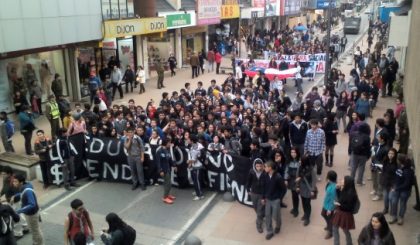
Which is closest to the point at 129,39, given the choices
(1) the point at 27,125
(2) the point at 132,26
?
(2) the point at 132,26

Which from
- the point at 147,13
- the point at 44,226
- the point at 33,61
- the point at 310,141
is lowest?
the point at 44,226

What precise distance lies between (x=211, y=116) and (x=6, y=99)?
856 cm

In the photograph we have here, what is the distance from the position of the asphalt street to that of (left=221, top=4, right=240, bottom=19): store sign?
2355 cm

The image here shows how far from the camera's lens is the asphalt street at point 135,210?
29.6 feet

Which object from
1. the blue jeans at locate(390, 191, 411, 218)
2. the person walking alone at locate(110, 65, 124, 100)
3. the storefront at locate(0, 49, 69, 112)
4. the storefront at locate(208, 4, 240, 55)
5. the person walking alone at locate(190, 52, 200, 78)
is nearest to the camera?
the blue jeans at locate(390, 191, 411, 218)

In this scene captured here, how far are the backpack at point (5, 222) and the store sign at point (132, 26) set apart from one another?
43.0 ft

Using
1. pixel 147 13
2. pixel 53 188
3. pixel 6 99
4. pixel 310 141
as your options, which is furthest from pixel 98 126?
pixel 147 13

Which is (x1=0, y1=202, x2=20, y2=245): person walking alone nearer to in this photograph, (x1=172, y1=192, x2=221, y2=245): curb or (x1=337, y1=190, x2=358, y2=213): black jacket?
(x1=172, y1=192, x2=221, y2=245): curb

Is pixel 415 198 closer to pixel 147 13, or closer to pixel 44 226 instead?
pixel 44 226

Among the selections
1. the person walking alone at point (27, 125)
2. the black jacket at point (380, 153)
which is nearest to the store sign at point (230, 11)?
the person walking alone at point (27, 125)

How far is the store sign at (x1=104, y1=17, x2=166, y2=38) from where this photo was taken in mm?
19391

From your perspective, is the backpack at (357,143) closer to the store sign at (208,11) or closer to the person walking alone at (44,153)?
the person walking alone at (44,153)

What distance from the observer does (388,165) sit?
343 inches

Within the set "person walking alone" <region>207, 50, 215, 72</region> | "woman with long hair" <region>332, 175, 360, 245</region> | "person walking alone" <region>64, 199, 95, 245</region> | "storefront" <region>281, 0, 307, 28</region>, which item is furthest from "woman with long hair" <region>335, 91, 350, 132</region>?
"storefront" <region>281, 0, 307, 28</region>
